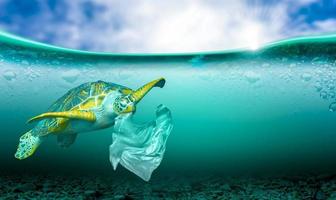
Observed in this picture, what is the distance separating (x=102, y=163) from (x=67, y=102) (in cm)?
3098

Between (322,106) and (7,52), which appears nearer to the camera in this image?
(7,52)

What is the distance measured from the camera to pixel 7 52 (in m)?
9.47

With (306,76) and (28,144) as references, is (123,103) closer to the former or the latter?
(28,144)

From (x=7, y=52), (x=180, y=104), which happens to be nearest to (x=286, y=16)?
(x=7, y=52)

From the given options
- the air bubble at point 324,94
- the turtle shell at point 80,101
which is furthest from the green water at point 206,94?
the turtle shell at point 80,101

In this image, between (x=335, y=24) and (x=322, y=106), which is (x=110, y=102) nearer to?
(x=335, y=24)

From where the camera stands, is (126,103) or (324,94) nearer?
(126,103)

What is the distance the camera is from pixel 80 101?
5926 millimetres

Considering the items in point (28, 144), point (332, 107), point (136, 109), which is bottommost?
point (28, 144)

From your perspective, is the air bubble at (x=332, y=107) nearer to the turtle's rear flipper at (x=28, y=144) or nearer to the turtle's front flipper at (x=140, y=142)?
the turtle's front flipper at (x=140, y=142)

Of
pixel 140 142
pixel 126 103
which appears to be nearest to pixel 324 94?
pixel 126 103

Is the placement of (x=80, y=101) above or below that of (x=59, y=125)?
above

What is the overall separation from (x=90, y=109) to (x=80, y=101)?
1.11ft

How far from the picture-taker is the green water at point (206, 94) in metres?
10.7
